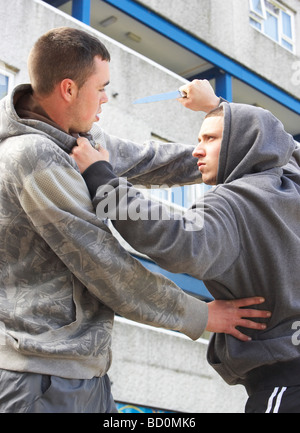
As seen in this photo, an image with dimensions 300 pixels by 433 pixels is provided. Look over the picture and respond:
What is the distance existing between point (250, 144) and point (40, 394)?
140 centimetres

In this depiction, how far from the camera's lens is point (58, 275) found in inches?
112

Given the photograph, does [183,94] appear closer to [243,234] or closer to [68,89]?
[68,89]

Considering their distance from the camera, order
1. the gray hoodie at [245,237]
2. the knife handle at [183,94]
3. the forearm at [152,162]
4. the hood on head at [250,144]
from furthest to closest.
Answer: the knife handle at [183,94] → the forearm at [152,162] → the hood on head at [250,144] → the gray hoodie at [245,237]

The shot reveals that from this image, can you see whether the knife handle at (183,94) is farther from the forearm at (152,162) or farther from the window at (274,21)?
the window at (274,21)

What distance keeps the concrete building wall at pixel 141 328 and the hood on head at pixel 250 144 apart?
23.4 feet

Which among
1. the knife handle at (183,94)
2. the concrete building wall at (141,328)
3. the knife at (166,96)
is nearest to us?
the knife at (166,96)

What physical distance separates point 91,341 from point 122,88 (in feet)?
30.7

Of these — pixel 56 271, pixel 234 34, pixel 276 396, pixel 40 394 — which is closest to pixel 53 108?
pixel 56 271

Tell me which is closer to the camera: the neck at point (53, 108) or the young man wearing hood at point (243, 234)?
the young man wearing hood at point (243, 234)

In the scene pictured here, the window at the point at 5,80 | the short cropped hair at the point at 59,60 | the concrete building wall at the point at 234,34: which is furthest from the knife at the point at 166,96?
the concrete building wall at the point at 234,34

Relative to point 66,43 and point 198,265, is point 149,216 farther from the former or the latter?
point 66,43

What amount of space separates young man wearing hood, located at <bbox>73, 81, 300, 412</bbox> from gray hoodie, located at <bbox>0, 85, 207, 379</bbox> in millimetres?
104

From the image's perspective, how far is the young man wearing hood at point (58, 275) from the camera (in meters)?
2.68

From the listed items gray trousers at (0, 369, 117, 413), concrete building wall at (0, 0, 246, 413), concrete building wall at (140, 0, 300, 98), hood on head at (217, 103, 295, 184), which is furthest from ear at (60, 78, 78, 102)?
concrete building wall at (140, 0, 300, 98)
